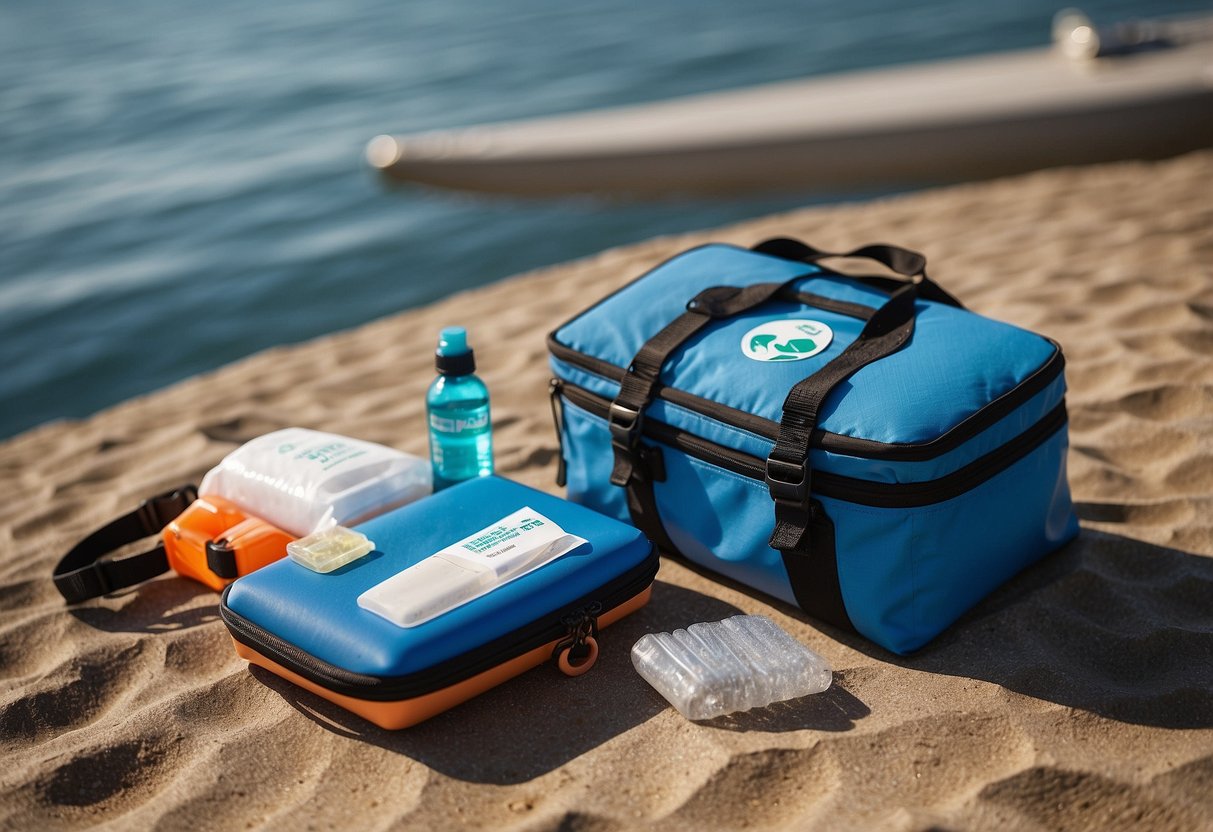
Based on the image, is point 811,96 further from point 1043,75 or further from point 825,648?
point 825,648

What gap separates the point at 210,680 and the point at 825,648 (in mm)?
1166

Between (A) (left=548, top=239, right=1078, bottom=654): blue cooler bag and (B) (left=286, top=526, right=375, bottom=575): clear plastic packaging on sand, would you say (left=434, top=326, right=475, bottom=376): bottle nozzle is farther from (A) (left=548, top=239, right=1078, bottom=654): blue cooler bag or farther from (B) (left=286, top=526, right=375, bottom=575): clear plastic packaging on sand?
(B) (left=286, top=526, right=375, bottom=575): clear plastic packaging on sand

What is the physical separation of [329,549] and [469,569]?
1.00ft

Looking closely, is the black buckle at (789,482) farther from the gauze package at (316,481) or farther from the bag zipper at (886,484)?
the gauze package at (316,481)

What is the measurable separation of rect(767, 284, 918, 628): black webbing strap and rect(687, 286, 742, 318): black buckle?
324 millimetres

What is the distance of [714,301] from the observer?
2.38 meters

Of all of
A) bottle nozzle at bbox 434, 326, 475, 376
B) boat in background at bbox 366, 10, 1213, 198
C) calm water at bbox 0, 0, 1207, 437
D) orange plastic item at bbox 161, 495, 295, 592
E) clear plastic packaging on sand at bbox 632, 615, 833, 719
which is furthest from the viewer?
boat in background at bbox 366, 10, 1213, 198

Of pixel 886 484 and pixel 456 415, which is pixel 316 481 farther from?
pixel 886 484

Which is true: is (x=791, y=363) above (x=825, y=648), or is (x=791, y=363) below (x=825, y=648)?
above

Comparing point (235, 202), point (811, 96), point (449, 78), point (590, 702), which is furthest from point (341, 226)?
point (590, 702)

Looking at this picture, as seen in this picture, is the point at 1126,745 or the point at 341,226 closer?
the point at 1126,745

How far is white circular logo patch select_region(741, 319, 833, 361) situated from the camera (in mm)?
2197

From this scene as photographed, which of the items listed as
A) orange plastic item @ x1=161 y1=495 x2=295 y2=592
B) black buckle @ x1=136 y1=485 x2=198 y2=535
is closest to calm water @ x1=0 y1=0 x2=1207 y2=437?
black buckle @ x1=136 y1=485 x2=198 y2=535

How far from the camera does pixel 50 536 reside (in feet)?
9.34
